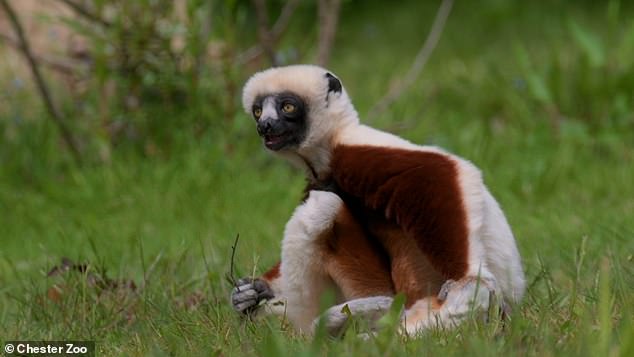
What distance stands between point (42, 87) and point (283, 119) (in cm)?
347

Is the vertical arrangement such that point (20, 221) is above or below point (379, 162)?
below

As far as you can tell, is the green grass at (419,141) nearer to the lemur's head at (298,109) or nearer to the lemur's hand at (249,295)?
the lemur's hand at (249,295)

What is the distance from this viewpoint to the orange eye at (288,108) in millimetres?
3598

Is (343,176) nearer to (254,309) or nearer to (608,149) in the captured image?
(254,309)

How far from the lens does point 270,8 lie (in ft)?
35.4

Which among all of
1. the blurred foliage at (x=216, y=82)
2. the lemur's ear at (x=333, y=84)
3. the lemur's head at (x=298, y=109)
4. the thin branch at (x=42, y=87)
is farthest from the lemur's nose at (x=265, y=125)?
the thin branch at (x=42, y=87)

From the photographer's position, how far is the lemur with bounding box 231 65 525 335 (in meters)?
3.04

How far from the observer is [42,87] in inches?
262

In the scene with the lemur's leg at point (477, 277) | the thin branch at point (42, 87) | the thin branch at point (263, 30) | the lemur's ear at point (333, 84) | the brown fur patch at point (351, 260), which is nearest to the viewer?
the lemur's leg at point (477, 277)

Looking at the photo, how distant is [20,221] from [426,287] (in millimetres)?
3776

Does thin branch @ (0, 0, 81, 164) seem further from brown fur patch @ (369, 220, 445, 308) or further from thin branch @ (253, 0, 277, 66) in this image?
brown fur patch @ (369, 220, 445, 308)

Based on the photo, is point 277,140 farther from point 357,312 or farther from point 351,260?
point 357,312

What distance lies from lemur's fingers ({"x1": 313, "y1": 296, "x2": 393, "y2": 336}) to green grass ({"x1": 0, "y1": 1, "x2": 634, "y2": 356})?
14cm

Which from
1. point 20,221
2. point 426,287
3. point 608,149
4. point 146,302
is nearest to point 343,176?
point 426,287
